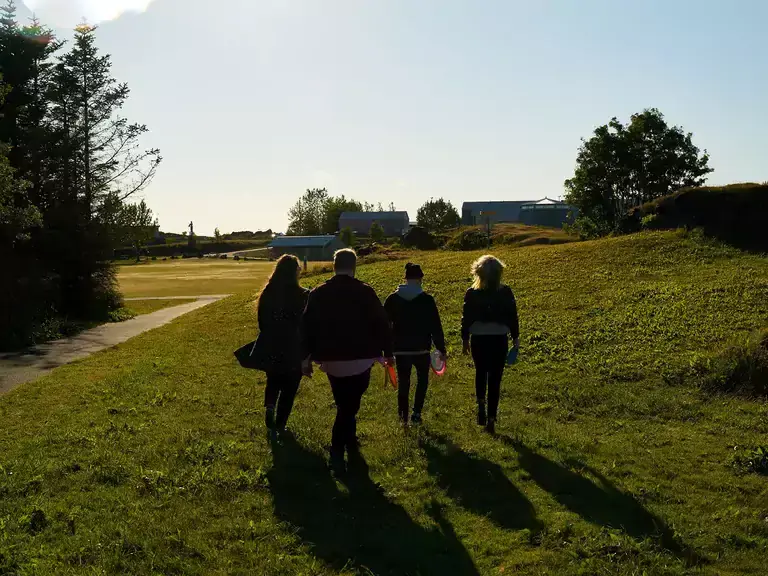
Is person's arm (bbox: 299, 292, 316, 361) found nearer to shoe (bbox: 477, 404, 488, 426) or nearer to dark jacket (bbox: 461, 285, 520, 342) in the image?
dark jacket (bbox: 461, 285, 520, 342)

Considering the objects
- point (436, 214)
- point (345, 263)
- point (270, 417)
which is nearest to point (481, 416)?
point (270, 417)

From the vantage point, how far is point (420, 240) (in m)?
48.2

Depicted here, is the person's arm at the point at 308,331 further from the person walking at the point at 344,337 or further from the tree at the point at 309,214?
the tree at the point at 309,214

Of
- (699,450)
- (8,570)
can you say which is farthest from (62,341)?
(699,450)

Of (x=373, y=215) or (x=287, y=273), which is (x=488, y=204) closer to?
(x=373, y=215)

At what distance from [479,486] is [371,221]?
5211 inches

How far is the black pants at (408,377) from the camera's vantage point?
7.68 meters

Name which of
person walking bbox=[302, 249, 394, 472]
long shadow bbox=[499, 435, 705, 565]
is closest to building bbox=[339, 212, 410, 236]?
person walking bbox=[302, 249, 394, 472]

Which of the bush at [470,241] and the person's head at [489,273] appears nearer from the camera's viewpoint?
the person's head at [489,273]

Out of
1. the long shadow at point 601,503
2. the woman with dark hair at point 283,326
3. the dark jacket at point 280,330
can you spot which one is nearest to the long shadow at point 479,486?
the long shadow at point 601,503

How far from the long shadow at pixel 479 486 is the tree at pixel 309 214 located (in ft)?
440

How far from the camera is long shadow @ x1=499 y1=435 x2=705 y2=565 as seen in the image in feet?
15.5

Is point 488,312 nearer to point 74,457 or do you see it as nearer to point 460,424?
point 460,424

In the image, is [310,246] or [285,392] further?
[310,246]
